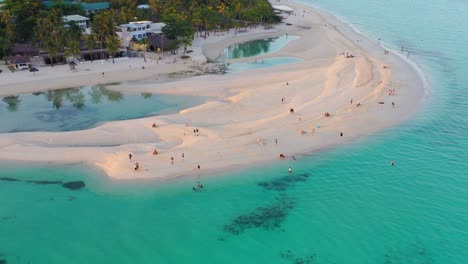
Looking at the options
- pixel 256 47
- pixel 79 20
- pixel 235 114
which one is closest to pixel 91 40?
pixel 79 20

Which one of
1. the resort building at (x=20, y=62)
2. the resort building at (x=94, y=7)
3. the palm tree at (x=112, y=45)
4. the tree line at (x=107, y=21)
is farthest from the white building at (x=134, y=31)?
the resort building at (x=94, y=7)

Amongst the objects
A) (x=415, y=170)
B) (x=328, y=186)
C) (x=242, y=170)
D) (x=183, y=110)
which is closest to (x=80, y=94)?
(x=183, y=110)

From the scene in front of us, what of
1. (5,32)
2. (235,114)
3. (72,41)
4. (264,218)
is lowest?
(264,218)

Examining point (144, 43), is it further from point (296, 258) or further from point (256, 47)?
point (296, 258)

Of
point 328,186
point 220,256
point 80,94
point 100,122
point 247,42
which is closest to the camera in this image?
point 220,256

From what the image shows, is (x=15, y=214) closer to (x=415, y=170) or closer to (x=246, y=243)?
(x=246, y=243)
